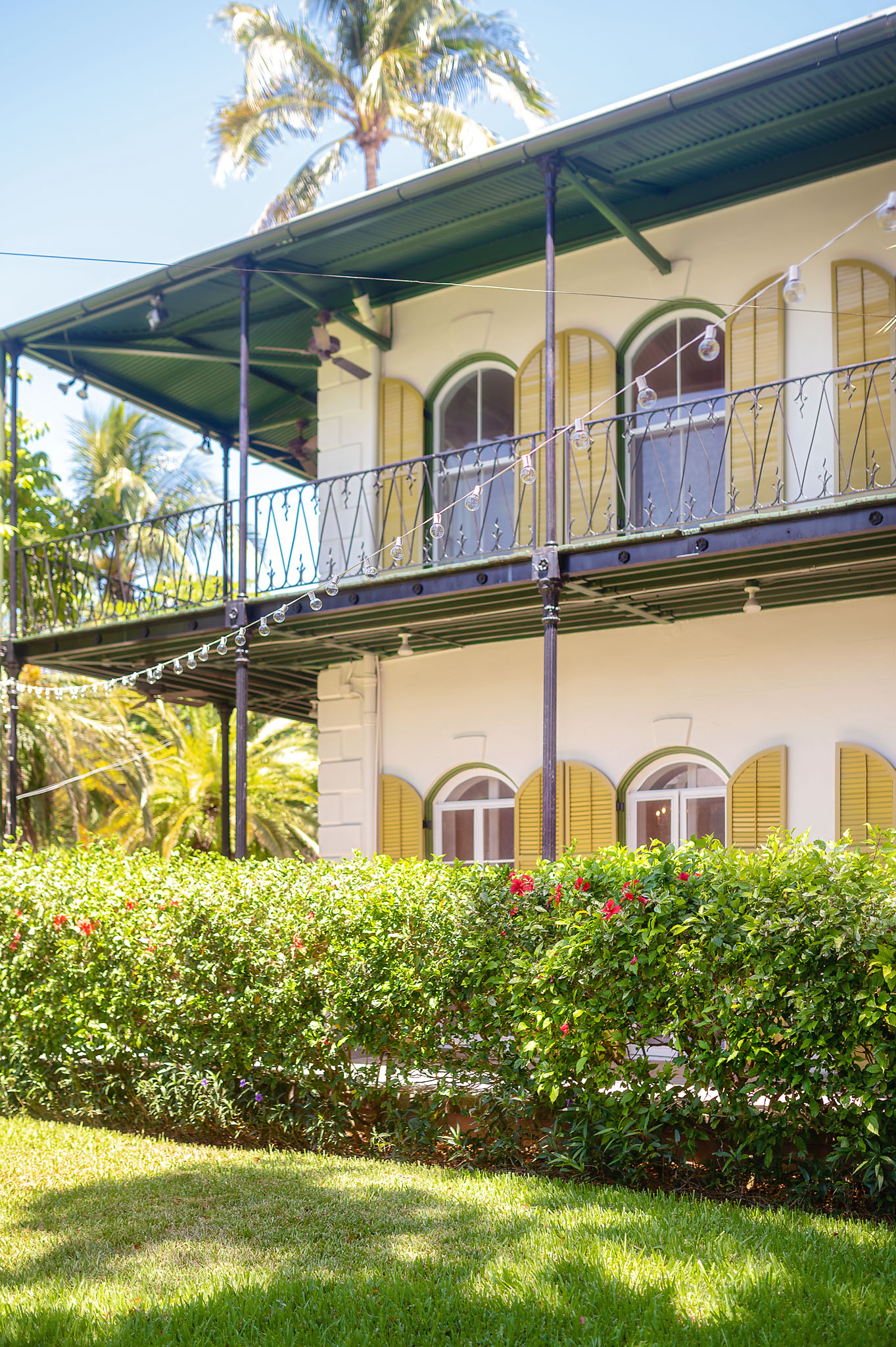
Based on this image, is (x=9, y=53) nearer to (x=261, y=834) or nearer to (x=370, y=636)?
(x=370, y=636)

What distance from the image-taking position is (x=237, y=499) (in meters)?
10.3

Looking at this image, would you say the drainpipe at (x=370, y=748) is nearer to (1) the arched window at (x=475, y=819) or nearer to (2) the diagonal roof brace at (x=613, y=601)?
(1) the arched window at (x=475, y=819)

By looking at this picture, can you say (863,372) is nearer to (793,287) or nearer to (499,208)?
(793,287)

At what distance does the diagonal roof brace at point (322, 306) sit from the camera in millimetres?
10719

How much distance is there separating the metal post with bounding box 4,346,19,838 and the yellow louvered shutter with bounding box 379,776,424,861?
327cm

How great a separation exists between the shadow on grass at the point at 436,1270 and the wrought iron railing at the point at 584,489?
4.60 m

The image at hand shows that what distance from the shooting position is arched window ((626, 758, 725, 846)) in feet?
32.2

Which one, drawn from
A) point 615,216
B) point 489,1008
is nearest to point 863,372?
point 615,216

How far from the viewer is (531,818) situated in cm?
1050

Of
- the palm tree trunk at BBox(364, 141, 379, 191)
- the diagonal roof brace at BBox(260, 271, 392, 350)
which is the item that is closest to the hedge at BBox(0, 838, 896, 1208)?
the diagonal roof brace at BBox(260, 271, 392, 350)

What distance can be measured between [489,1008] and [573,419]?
5.80 m

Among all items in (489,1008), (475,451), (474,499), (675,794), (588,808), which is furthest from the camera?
(475,451)

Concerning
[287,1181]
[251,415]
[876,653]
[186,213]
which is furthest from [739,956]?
[186,213]

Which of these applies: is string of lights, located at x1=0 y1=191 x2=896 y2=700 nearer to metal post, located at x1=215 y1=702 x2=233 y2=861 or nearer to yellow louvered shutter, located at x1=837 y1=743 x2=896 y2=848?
metal post, located at x1=215 y1=702 x2=233 y2=861
